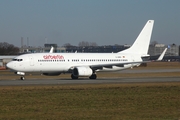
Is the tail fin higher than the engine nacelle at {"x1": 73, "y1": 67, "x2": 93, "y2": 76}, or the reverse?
the tail fin

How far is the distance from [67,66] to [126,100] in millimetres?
28404

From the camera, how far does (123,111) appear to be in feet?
67.8

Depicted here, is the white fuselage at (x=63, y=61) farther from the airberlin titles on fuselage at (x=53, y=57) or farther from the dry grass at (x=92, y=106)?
the dry grass at (x=92, y=106)

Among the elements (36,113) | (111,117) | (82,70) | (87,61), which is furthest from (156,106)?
(87,61)

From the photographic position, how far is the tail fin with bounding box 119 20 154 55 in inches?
2350

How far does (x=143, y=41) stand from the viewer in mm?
60500

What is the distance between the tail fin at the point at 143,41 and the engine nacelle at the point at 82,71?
936 centimetres

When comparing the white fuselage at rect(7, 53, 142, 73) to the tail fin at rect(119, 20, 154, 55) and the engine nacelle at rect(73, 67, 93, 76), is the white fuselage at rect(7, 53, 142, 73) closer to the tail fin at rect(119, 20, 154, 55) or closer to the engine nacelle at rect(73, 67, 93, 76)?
the tail fin at rect(119, 20, 154, 55)

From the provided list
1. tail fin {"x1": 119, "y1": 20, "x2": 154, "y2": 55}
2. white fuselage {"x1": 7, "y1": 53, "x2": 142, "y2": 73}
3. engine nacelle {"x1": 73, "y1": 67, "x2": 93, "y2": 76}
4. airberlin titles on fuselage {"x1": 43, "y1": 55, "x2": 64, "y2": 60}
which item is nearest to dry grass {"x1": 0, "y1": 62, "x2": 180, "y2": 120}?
engine nacelle {"x1": 73, "y1": 67, "x2": 93, "y2": 76}

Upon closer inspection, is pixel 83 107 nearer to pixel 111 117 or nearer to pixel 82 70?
pixel 111 117

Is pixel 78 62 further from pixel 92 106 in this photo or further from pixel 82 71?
pixel 92 106

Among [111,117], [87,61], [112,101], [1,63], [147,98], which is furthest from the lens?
[1,63]

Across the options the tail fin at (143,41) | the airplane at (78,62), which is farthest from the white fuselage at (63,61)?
the tail fin at (143,41)

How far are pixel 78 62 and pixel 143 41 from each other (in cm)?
1127
